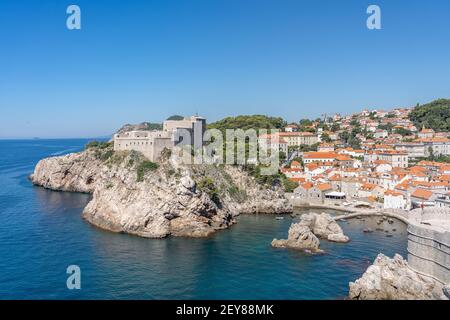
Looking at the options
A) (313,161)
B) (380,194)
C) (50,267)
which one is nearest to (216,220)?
(50,267)

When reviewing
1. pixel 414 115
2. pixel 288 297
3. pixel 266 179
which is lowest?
pixel 288 297

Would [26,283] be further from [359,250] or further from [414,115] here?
[414,115]

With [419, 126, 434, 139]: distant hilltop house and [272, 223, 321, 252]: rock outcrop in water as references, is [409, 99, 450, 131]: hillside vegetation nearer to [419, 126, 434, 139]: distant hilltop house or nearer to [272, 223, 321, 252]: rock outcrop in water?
[419, 126, 434, 139]: distant hilltop house

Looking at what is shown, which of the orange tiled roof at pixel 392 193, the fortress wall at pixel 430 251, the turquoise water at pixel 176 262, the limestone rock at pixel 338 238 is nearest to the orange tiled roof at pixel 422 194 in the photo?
the orange tiled roof at pixel 392 193

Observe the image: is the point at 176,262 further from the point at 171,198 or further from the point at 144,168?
the point at 144,168
